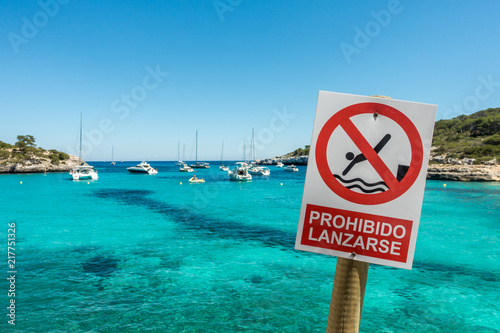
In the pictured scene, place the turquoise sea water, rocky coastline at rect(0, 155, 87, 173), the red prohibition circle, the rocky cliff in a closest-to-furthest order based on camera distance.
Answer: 1. the red prohibition circle
2. the turquoise sea water
3. the rocky cliff
4. rocky coastline at rect(0, 155, 87, 173)

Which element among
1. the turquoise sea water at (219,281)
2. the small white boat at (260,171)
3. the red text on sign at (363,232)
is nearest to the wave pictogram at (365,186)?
the red text on sign at (363,232)

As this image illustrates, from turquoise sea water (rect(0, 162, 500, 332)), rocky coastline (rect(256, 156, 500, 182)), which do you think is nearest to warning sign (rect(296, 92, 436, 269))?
turquoise sea water (rect(0, 162, 500, 332))

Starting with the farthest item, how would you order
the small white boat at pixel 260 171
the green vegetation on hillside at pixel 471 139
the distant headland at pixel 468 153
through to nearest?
the small white boat at pixel 260 171, the green vegetation on hillside at pixel 471 139, the distant headland at pixel 468 153

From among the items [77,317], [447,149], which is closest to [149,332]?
[77,317]

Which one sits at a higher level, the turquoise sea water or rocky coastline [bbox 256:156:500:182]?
rocky coastline [bbox 256:156:500:182]

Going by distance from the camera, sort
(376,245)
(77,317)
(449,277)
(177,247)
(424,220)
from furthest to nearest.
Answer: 1. (424,220)
2. (177,247)
3. (449,277)
4. (77,317)
5. (376,245)

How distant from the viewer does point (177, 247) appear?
15305 millimetres

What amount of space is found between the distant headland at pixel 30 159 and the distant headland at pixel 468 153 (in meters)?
106

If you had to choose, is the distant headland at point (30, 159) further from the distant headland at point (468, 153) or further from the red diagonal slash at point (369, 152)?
the distant headland at point (468, 153)

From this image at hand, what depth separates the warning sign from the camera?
4.83ft

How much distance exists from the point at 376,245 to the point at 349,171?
1.38 feet

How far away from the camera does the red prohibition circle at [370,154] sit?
1474 millimetres

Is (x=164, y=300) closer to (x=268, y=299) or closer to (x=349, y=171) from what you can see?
(x=268, y=299)

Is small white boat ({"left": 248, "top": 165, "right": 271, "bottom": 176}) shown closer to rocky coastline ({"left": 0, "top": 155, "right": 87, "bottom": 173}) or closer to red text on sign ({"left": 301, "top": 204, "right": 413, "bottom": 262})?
rocky coastline ({"left": 0, "top": 155, "right": 87, "bottom": 173})
